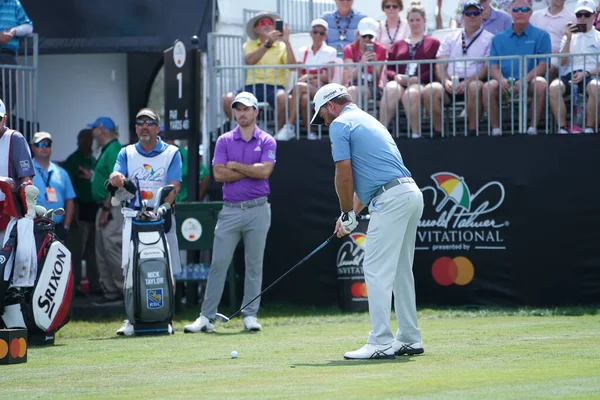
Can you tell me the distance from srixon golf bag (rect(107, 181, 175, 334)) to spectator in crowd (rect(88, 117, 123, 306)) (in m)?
3.36

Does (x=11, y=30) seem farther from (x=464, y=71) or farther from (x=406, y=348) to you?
(x=406, y=348)

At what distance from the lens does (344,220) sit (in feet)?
29.0

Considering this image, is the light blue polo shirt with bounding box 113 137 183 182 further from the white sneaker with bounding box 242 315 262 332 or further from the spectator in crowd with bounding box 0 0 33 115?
the spectator in crowd with bounding box 0 0 33 115

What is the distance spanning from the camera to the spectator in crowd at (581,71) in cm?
1382

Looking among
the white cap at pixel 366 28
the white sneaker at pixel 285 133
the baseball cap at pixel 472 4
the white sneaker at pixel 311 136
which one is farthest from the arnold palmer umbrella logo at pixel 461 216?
the baseball cap at pixel 472 4

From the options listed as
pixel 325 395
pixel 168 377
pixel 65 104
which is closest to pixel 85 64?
pixel 65 104

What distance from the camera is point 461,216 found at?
1438 cm

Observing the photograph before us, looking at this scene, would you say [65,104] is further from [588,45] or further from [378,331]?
[378,331]

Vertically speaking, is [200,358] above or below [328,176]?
below

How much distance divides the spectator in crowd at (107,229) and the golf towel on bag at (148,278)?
3407 mm

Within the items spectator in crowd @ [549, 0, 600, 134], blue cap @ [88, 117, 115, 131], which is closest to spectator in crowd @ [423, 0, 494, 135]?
spectator in crowd @ [549, 0, 600, 134]

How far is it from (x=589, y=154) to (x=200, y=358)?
6.70m

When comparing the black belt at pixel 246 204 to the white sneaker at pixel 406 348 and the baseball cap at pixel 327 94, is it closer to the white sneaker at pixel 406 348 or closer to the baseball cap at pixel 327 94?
the baseball cap at pixel 327 94

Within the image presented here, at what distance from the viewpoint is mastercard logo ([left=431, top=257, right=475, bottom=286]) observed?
14.4 m
